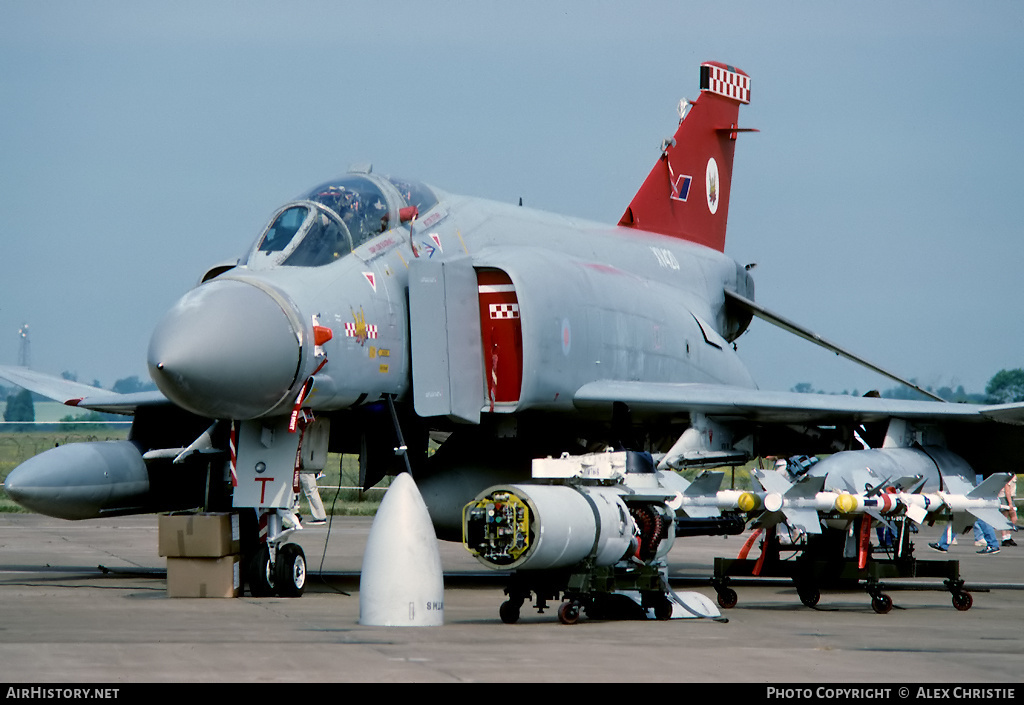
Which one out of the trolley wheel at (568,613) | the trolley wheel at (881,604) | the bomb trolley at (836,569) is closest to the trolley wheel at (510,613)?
the trolley wheel at (568,613)

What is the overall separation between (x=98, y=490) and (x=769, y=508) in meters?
6.55

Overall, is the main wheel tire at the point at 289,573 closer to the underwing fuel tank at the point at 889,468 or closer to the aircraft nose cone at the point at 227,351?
the aircraft nose cone at the point at 227,351

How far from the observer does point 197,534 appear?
11.1 m

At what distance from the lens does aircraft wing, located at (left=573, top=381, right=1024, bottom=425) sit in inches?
511

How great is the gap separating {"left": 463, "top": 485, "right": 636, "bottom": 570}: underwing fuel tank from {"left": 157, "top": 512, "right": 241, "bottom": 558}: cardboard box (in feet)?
9.59

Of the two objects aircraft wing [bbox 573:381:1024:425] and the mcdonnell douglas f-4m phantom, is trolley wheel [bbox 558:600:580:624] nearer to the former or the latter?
the mcdonnell douglas f-4m phantom

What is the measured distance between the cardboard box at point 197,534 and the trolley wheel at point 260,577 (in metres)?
0.28

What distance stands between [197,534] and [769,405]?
5.44 meters

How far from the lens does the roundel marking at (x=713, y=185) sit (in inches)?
762

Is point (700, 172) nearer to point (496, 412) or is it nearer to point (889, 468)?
point (496, 412)

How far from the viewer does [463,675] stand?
21.4ft

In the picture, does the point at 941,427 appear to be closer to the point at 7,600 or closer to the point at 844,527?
the point at 844,527

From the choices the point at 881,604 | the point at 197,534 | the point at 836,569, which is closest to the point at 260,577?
the point at 197,534

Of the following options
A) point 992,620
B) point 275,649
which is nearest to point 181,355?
point 275,649
